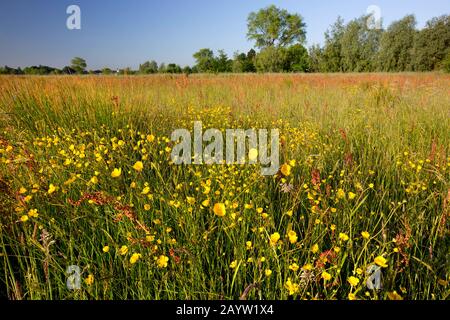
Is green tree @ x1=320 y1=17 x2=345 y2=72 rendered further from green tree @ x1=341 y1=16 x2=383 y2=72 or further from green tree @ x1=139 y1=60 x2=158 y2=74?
green tree @ x1=139 y1=60 x2=158 y2=74

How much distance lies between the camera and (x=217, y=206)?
94 cm

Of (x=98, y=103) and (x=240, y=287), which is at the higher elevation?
(x=98, y=103)

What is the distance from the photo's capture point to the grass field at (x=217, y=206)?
1.00m

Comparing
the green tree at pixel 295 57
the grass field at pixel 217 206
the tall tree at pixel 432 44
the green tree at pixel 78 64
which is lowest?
the grass field at pixel 217 206

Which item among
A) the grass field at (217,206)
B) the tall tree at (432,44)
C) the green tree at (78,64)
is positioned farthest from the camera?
the tall tree at (432,44)

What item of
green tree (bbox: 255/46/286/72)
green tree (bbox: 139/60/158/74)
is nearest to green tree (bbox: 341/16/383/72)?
green tree (bbox: 255/46/286/72)

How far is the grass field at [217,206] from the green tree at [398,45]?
821 inches

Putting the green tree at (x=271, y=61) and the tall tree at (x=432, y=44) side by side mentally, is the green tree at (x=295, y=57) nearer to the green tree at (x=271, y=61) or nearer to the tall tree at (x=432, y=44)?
the green tree at (x=271, y=61)

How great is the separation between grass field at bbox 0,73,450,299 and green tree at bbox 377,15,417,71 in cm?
2085

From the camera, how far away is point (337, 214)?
1.25 metres

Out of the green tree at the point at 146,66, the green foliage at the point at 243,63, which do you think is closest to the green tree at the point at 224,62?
the green foliage at the point at 243,63
